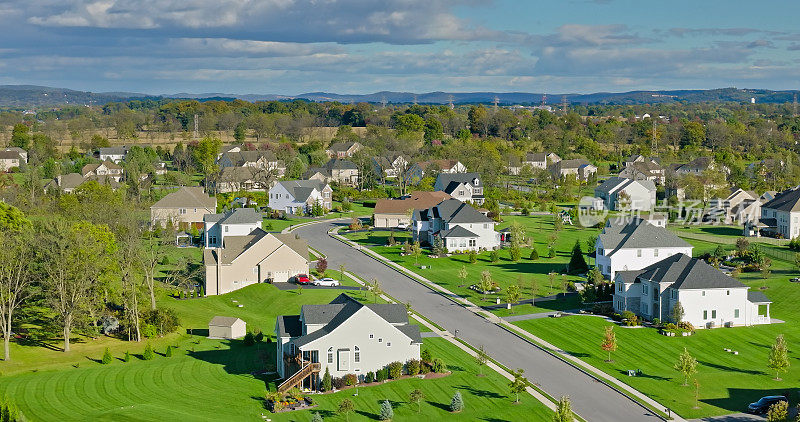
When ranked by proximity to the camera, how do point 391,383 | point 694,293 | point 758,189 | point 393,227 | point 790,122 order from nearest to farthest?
point 391,383, point 694,293, point 393,227, point 758,189, point 790,122

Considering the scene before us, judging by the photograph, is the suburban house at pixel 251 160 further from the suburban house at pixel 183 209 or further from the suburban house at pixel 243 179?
the suburban house at pixel 183 209

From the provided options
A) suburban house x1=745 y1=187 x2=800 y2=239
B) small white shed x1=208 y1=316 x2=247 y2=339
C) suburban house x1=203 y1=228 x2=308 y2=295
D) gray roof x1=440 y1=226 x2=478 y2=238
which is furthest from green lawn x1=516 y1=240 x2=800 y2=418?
suburban house x1=745 y1=187 x2=800 y2=239

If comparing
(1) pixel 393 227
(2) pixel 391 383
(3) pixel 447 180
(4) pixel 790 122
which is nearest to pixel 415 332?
(2) pixel 391 383

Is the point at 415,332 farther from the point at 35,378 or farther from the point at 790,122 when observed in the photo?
the point at 790,122

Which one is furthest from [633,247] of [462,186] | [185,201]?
[185,201]

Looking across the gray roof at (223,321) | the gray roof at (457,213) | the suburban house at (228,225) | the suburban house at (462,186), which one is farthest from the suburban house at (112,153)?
the gray roof at (223,321)

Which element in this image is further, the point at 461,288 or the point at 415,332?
the point at 461,288

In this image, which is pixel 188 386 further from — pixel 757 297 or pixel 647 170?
pixel 647 170
